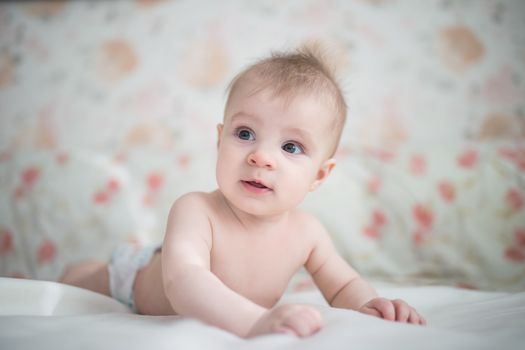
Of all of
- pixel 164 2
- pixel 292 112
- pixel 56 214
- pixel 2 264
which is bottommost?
pixel 2 264

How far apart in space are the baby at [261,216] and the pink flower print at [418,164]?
28.7 inches

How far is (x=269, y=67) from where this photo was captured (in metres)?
0.84

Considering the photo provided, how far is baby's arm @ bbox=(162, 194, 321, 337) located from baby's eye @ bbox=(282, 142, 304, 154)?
0.23m

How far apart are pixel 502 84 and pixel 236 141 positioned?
162cm

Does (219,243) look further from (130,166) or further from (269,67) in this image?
(130,166)

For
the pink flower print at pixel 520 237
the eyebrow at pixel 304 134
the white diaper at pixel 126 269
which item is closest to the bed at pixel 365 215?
the pink flower print at pixel 520 237

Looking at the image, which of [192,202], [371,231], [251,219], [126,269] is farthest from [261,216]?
[371,231]

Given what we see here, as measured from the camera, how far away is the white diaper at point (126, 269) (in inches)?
42.1

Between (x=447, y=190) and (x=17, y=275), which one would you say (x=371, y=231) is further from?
(x=17, y=275)

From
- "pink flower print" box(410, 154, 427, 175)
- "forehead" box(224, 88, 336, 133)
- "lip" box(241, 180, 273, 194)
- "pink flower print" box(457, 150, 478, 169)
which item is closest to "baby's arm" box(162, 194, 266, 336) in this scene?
"lip" box(241, 180, 273, 194)

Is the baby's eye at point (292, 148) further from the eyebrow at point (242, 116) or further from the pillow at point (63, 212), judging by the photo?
the pillow at point (63, 212)

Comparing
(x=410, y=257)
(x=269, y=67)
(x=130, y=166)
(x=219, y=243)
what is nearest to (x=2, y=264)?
(x=130, y=166)

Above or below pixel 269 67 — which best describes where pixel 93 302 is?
below

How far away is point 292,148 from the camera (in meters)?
0.82
